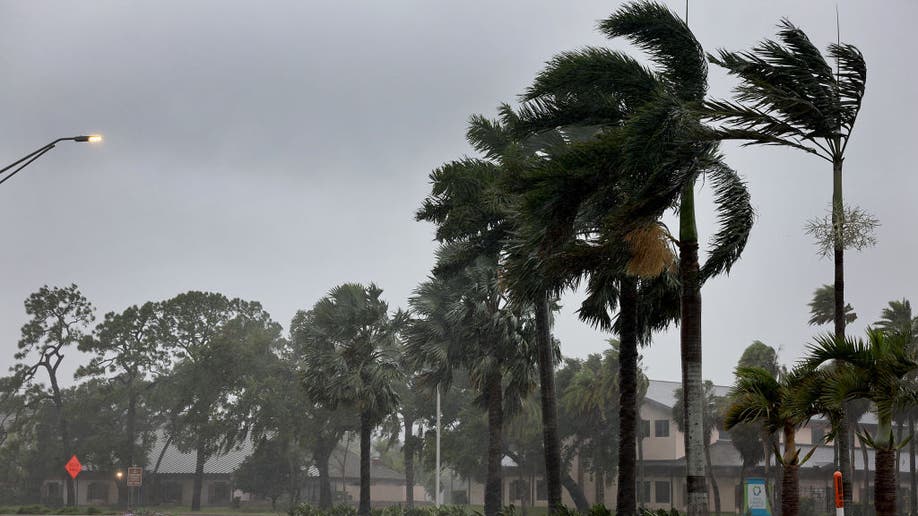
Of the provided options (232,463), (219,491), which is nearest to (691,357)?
(219,491)

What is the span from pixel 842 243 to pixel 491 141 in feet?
57.0

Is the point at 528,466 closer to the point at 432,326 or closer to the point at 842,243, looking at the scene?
the point at 432,326

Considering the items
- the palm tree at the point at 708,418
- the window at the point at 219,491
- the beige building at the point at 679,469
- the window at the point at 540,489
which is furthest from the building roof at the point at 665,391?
the window at the point at 219,491

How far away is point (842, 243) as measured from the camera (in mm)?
18109

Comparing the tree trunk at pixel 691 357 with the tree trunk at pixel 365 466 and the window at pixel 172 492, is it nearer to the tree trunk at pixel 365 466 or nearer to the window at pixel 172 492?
the tree trunk at pixel 365 466

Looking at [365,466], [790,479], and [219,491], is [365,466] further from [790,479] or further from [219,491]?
[219,491]

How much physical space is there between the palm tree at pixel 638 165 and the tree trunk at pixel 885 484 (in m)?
3.79

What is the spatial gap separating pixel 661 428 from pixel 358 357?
1375 inches

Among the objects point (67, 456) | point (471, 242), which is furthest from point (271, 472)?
point (471, 242)

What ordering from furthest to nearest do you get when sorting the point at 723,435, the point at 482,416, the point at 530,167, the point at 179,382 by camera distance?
the point at 179,382
the point at 723,435
the point at 482,416
the point at 530,167

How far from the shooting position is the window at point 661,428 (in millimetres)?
77562

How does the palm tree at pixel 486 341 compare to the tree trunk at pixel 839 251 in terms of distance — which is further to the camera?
the palm tree at pixel 486 341

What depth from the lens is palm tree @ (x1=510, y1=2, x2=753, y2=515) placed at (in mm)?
18781

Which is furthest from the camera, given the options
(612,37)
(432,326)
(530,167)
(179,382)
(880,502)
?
(179,382)
